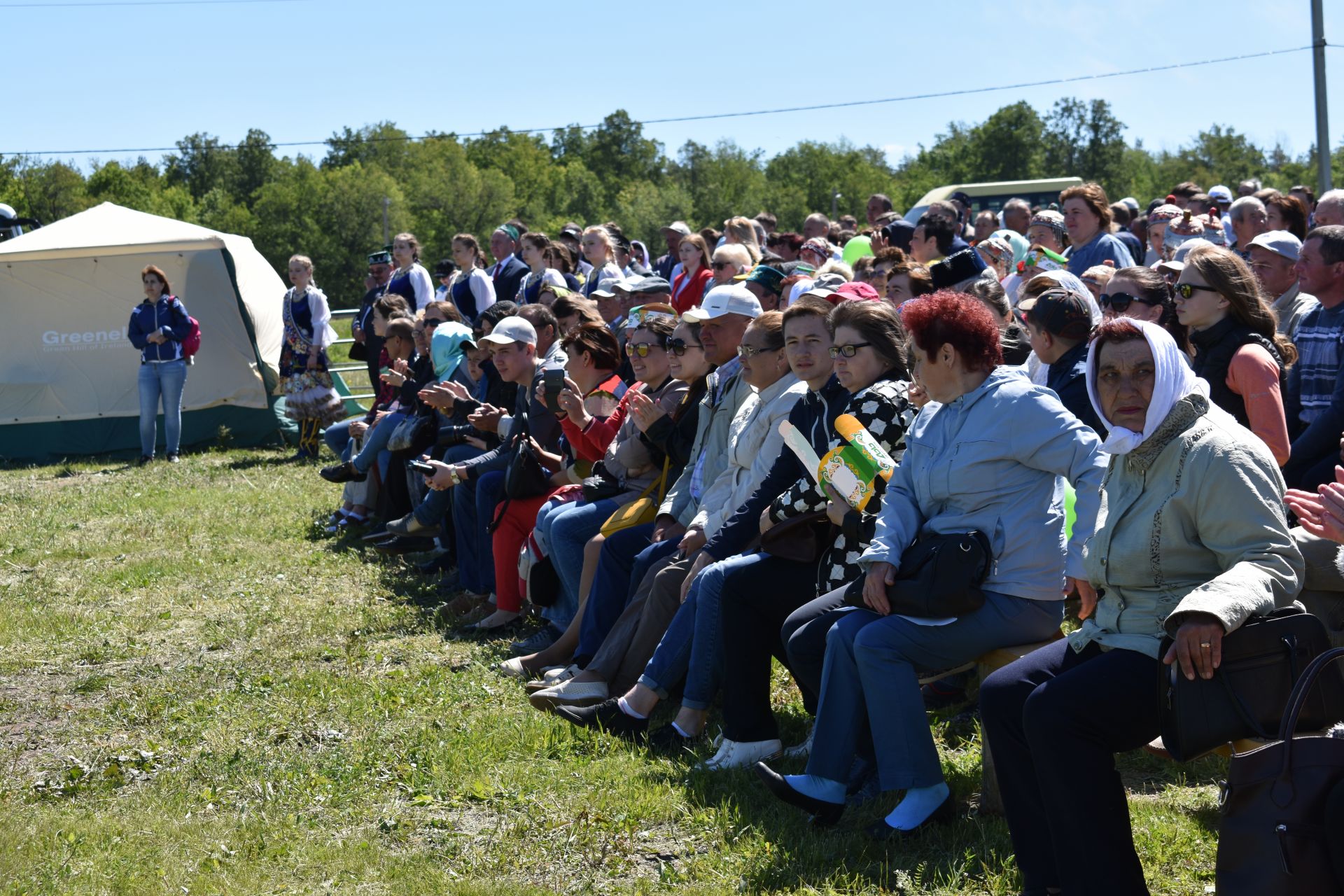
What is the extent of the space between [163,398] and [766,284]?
970cm

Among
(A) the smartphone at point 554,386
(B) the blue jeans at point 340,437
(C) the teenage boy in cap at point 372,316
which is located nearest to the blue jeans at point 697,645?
(A) the smartphone at point 554,386

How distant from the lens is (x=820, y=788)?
3994 mm

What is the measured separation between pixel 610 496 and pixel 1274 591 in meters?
3.69

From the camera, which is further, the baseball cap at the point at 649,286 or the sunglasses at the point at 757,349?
the baseball cap at the point at 649,286

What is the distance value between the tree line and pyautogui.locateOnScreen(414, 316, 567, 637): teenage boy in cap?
40162mm

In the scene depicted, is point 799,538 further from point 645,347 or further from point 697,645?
point 645,347

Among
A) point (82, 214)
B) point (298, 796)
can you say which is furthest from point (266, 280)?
point (298, 796)

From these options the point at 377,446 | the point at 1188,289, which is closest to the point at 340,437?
the point at 377,446

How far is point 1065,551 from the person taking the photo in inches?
153

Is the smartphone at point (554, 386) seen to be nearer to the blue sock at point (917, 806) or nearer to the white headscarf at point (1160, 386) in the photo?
the blue sock at point (917, 806)

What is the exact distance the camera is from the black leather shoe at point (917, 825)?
12.6 ft

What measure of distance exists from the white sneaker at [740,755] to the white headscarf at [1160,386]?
1864 mm

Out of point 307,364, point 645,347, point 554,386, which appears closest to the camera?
point 645,347

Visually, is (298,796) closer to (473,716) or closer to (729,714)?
(473,716)
